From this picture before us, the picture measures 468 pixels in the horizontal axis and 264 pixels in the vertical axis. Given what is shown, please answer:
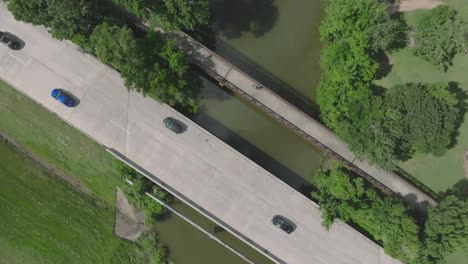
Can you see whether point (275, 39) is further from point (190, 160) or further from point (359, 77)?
point (190, 160)

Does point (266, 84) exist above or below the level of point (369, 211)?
above

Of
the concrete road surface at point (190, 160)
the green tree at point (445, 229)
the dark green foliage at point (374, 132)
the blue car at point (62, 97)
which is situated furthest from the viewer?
the concrete road surface at point (190, 160)

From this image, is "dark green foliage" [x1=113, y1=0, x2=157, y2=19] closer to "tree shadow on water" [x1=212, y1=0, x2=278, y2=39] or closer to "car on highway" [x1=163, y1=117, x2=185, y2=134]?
"tree shadow on water" [x1=212, y1=0, x2=278, y2=39]

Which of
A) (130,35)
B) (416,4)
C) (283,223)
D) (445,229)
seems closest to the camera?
(130,35)

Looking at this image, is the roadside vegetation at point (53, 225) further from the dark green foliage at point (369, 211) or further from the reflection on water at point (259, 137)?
the dark green foliage at point (369, 211)

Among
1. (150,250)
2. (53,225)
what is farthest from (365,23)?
(53,225)

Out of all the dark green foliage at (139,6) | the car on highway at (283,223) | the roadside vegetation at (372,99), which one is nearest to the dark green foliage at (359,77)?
the roadside vegetation at (372,99)
